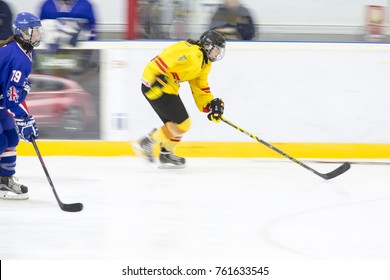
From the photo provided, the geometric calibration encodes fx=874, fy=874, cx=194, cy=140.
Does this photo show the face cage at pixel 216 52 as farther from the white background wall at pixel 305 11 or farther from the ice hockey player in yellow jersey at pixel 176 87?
the white background wall at pixel 305 11

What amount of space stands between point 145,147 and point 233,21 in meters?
1.12

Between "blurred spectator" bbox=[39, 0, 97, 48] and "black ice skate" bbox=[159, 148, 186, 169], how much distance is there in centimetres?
103

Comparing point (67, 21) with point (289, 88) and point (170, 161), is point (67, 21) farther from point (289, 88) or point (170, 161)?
point (289, 88)

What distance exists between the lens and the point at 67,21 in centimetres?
604

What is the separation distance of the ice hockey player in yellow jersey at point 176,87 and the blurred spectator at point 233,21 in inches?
22.7

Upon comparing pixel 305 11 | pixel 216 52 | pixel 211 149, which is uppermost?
pixel 305 11

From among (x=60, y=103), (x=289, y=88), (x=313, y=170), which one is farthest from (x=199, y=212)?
(x=60, y=103)

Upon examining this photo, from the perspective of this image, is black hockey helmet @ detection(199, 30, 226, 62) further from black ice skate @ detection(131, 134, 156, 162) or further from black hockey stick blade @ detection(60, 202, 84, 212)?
black hockey stick blade @ detection(60, 202, 84, 212)

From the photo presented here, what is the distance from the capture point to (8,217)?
4.26 m

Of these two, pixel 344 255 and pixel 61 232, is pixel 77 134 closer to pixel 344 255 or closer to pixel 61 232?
pixel 61 232

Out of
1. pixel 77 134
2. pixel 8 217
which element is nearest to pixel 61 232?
pixel 8 217

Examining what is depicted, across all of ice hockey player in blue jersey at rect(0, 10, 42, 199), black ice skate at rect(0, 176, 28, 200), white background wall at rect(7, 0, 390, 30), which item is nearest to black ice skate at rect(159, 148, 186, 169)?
white background wall at rect(7, 0, 390, 30)

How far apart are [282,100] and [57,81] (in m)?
1.55

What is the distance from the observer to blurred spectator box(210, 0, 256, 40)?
19.5 ft
